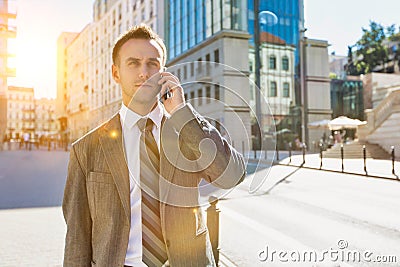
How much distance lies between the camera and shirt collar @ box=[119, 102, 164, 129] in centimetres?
160

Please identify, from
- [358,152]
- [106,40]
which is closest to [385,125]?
[358,152]

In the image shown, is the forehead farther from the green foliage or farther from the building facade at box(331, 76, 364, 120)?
the green foliage

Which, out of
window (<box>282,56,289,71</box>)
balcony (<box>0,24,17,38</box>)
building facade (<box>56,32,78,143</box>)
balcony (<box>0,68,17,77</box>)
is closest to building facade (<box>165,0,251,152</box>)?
window (<box>282,56,289,71</box>)

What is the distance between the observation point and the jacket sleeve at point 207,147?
1.44 meters

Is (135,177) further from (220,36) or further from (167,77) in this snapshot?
(220,36)

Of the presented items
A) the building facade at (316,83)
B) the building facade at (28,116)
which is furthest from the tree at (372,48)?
the building facade at (28,116)

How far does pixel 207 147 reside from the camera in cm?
144

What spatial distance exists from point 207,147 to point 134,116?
39cm

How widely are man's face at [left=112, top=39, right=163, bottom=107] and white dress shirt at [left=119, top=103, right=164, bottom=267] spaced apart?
0.20ft

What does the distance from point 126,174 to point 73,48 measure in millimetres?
86929

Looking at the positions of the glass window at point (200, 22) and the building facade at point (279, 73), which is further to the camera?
the glass window at point (200, 22)

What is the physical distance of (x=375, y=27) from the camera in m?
54.5

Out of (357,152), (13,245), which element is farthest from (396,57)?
(13,245)

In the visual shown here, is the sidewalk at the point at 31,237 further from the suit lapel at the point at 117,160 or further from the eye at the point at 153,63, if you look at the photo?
the eye at the point at 153,63
